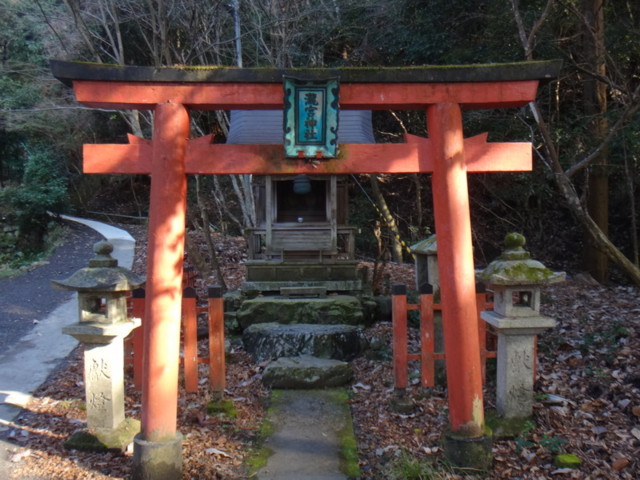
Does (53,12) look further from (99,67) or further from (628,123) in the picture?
(628,123)

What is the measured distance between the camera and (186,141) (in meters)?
4.18

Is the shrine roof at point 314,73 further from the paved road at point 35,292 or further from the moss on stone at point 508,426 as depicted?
the paved road at point 35,292

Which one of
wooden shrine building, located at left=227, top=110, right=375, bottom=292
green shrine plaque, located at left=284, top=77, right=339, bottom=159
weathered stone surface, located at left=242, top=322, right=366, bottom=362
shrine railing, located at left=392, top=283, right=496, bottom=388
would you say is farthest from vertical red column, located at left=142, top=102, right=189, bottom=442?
wooden shrine building, located at left=227, top=110, right=375, bottom=292

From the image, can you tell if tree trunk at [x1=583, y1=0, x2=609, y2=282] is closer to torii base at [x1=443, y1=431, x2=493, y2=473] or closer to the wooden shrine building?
the wooden shrine building

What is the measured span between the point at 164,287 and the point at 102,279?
29.0 inches

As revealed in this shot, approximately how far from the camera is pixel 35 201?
16406 millimetres

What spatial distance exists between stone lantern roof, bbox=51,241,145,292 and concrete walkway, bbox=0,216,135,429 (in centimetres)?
164

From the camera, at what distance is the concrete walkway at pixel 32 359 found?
17.8 feet

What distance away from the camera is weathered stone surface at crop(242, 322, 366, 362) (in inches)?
265

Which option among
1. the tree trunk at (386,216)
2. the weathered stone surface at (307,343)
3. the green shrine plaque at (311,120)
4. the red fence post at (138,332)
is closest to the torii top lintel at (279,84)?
the green shrine plaque at (311,120)

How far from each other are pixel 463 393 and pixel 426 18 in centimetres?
929

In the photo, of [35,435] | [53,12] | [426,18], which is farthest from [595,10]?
[53,12]

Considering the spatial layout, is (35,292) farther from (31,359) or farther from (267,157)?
(267,157)

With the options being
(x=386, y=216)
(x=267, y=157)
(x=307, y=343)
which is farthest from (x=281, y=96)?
(x=386, y=216)
